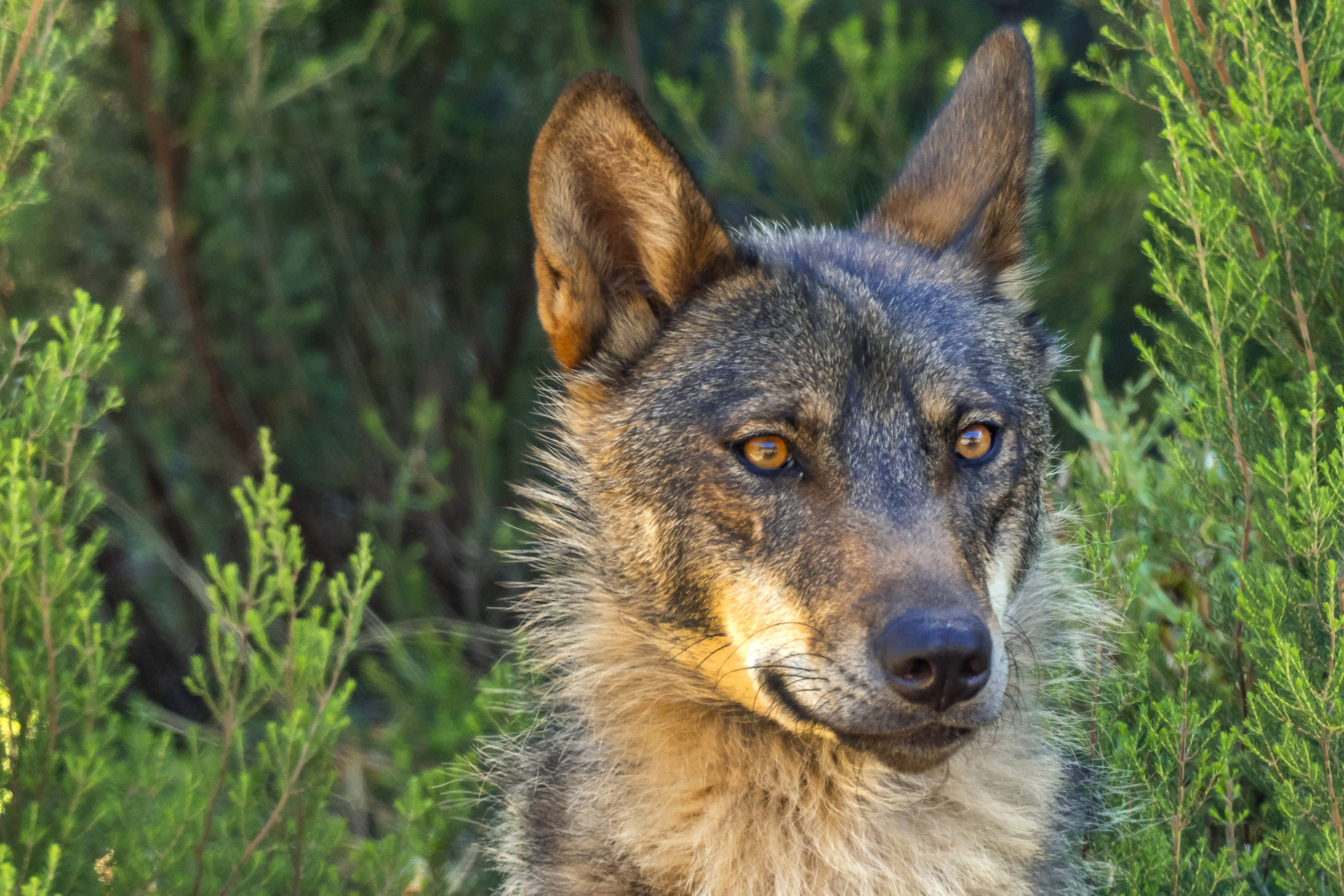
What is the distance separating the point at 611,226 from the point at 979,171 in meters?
1.10

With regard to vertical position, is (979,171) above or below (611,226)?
above

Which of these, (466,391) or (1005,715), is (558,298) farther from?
(466,391)

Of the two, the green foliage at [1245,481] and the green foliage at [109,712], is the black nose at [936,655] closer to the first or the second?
the green foliage at [1245,481]

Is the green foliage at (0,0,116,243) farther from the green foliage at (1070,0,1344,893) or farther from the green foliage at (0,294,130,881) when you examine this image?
the green foliage at (1070,0,1344,893)

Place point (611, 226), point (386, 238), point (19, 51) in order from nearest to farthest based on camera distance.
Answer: point (19, 51) → point (611, 226) → point (386, 238)

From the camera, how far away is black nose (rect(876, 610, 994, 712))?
2389 mm

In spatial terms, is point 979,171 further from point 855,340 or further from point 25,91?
point 25,91

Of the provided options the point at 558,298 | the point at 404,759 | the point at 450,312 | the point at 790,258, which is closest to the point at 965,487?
the point at 790,258

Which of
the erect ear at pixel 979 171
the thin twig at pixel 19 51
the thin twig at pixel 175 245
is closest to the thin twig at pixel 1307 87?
the erect ear at pixel 979 171

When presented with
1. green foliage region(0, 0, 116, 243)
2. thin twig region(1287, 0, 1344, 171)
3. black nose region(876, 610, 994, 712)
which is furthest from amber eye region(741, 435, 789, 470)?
green foliage region(0, 0, 116, 243)

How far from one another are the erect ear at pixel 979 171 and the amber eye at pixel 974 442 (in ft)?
2.24

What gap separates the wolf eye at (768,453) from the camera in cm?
287

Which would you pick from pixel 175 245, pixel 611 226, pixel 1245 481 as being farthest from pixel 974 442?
pixel 175 245

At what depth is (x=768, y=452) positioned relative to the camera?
2879 mm
